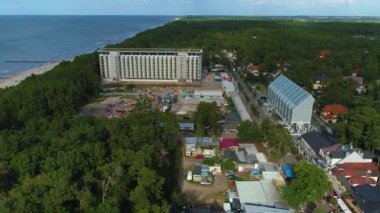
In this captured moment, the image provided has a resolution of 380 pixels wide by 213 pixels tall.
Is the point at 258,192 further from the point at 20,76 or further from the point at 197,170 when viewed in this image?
the point at 20,76

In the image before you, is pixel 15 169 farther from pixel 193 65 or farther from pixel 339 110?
pixel 193 65

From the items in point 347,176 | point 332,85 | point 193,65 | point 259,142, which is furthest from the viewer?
point 193,65

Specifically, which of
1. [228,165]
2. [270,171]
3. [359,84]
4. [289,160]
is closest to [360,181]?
[289,160]

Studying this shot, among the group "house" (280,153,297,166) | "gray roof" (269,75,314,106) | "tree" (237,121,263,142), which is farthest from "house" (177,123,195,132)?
"gray roof" (269,75,314,106)

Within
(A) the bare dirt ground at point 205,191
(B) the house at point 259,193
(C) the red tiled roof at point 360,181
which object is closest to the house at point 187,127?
(A) the bare dirt ground at point 205,191

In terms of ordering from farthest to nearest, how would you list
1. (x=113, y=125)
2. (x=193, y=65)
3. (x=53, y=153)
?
1. (x=193, y=65)
2. (x=113, y=125)
3. (x=53, y=153)

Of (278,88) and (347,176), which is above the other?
(278,88)

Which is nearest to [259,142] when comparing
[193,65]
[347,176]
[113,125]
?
[347,176]

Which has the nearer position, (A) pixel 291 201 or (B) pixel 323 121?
(A) pixel 291 201
